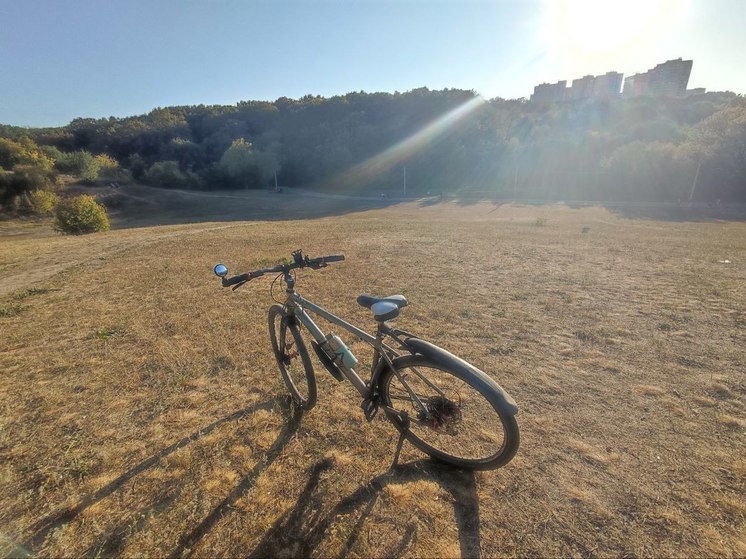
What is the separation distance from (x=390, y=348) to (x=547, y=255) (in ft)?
33.3

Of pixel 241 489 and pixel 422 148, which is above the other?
pixel 422 148

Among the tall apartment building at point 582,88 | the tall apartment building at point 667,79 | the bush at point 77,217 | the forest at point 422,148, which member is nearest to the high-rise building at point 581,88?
the tall apartment building at point 582,88

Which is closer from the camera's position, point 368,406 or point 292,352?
point 368,406

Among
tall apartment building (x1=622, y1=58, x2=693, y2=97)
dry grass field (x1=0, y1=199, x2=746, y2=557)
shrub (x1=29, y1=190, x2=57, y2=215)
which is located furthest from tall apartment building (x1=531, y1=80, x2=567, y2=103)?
dry grass field (x1=0, y1=199, x2=746, y2=557)

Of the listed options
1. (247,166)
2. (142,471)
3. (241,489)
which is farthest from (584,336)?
(247,166)

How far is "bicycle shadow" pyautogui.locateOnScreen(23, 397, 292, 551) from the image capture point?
2305 mm

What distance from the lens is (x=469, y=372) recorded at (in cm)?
233

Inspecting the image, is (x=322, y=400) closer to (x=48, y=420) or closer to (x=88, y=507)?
(x=88, y=507)

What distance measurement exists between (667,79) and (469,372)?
12813cm

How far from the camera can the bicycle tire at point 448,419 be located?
2.37 meters

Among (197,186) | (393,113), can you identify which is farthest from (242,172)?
(393,113)

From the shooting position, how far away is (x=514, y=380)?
410 centimetres

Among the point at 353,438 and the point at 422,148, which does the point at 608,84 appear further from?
the point at 353,438

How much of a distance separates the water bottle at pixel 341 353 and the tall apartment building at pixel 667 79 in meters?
118
